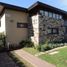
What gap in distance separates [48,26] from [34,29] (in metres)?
1.99

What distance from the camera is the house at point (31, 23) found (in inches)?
643

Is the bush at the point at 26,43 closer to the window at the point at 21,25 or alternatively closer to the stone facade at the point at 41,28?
the stone facade at the point at 41,28

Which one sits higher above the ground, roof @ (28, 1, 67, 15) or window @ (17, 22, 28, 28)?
roof @ (28, 1, 67, 15)

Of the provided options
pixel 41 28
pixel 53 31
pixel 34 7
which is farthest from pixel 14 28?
pixel 53 31

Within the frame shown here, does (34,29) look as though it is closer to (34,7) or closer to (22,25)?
(22,25)

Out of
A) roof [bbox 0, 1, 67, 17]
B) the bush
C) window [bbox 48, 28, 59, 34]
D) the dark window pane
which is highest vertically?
roof [bbox 0, 1, 67, 17]

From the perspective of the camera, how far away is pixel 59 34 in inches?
752

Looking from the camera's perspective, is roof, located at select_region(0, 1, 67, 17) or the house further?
the house

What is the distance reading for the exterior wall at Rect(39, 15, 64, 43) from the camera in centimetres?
1662

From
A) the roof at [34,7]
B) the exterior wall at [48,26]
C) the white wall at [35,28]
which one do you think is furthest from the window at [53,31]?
the roof at [34,7]

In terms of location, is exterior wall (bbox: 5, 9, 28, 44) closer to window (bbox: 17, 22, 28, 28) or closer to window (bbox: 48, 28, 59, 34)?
window (bbox: 17, 22, 28, 28)

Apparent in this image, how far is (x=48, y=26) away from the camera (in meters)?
17.5

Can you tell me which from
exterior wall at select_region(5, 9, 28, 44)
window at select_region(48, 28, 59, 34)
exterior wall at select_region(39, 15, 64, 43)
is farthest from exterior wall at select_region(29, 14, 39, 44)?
window at select_region(48, 28, 59, 34)

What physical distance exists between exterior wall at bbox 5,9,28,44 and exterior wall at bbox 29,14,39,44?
948 mm
